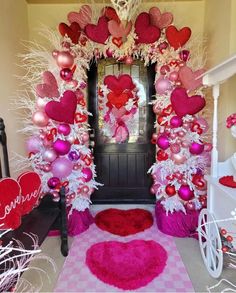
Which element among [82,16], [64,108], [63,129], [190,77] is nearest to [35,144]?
[63,129]

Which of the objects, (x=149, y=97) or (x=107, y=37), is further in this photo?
(x=149, y=97)

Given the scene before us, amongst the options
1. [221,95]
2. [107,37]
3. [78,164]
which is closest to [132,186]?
[78,164]

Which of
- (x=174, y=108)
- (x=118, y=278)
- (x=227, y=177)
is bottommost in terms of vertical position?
(x=118, y=278)

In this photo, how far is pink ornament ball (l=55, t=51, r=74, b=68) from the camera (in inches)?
95.8

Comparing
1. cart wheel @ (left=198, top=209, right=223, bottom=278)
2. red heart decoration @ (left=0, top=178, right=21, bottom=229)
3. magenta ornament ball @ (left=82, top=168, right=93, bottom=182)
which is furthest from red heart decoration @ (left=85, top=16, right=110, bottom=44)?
cart wheel @ (left=198, top=209, right=223, bottom=278)

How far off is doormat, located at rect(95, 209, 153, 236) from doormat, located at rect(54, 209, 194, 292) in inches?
4.8

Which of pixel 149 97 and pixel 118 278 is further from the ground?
pixel 149 97

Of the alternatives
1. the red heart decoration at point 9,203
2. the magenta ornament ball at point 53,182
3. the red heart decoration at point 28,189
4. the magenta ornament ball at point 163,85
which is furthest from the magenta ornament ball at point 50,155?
the magenta ornament ball at point 163,85

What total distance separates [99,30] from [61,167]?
1.42 metres

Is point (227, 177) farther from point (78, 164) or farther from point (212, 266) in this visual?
point (78, 164)

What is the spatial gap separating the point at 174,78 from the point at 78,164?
4.43ft

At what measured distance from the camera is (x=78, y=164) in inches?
105

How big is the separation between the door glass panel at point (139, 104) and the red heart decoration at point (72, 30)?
820 mm

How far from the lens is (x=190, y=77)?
2.46 m
